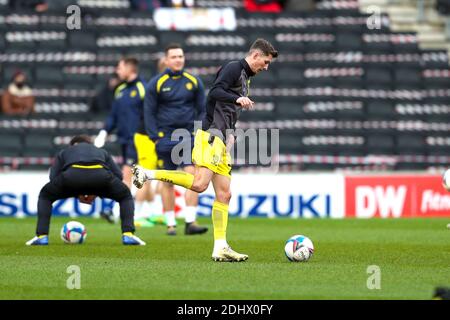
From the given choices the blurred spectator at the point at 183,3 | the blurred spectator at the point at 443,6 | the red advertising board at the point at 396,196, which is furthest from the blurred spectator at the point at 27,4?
the red advertising board at the point at 396,196

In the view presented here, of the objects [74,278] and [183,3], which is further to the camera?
[183,3]

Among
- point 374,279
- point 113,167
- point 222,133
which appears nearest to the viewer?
point 374,279

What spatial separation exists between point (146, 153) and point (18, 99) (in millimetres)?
7295

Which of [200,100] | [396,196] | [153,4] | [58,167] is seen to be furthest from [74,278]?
[153,4]

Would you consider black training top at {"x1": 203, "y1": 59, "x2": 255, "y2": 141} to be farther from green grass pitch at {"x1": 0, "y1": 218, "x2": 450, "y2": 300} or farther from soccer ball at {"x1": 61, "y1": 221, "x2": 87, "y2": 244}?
soccer ball at {"x1": 61, "y1": 221, "x2": 87, "y2": 244}

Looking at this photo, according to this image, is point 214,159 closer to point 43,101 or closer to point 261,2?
point 43,101

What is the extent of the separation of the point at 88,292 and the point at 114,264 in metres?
2.13

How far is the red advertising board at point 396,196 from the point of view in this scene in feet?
69.8

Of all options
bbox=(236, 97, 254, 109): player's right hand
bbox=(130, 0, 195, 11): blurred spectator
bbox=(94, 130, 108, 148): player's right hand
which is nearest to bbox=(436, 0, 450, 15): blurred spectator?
bbox=(130, 0, 195, 11): blurred spectator

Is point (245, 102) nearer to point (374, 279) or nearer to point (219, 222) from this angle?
point (219, 222)

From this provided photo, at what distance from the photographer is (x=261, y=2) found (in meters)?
27.4

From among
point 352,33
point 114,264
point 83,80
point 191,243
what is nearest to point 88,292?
point 114,264

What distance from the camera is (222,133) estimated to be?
39.2 feet

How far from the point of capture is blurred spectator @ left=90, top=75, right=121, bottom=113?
76.2 feet
